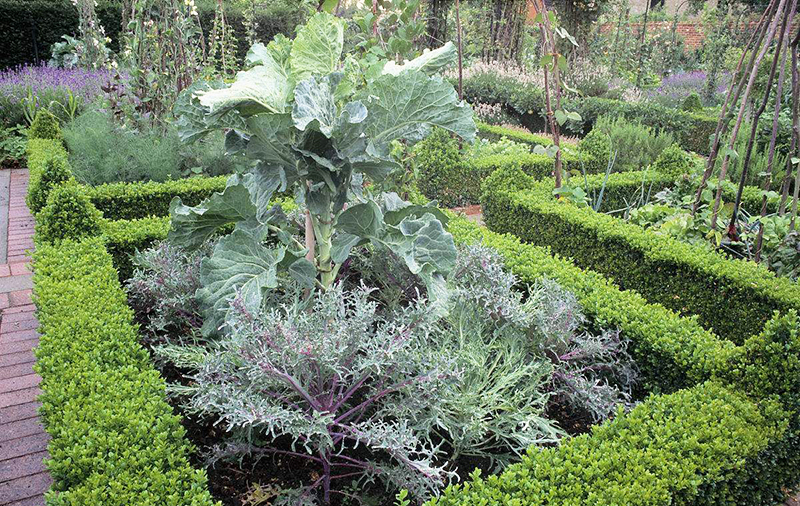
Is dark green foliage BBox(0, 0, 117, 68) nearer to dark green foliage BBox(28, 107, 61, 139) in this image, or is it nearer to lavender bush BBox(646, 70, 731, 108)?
dark green foliage BBox(28, 107, 61, 139)

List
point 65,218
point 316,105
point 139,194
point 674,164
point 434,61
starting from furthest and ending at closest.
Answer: point 674,164 → point 139,194 → point 65,218 → point 434,61 → point 316,105

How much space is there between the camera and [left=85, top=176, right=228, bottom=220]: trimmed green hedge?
4609 millimetres

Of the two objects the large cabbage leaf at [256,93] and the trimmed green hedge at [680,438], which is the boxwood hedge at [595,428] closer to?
the trimmed green hedge at [680,438]

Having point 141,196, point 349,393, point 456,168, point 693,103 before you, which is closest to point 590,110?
point 693,103

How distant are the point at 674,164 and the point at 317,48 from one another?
4.69 metres

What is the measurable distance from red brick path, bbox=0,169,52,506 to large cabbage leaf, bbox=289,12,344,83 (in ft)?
6.08

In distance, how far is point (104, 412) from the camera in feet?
5.93

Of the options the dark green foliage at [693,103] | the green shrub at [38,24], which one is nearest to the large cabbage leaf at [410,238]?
the dark green foliage at [693,103]

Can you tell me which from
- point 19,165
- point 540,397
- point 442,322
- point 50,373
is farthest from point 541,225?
point 19,165

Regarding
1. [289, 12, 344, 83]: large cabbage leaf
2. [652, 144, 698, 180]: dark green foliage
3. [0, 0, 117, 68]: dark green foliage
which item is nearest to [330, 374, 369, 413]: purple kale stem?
[289, 12, 344, 83]: large cabbage leaf

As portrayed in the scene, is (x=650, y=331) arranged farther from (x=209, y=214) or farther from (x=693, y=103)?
(x=693, y=103)

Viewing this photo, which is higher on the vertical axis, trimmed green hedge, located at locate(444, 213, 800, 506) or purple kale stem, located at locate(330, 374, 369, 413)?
purple kale stem, located at locate(330, 374, 369, 413)

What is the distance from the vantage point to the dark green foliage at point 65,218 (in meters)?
3.34

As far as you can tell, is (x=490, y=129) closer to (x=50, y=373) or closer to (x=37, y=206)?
(x=37, y=206)
